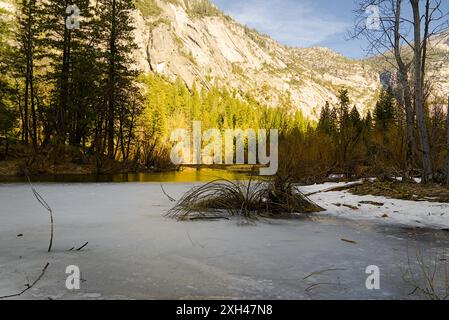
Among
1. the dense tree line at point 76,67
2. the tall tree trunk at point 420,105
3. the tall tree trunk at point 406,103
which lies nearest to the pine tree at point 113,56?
the dense tree line at point 76,67

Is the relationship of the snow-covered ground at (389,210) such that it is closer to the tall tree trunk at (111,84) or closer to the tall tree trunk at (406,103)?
the tall tree trunk at (406,103)

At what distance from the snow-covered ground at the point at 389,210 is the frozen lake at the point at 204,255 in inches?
13.7

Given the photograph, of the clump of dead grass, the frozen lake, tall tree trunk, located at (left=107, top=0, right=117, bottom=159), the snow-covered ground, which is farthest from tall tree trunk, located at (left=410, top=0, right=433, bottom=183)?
tall tree trunk, located at (left=107, top=0, right=117, bottom=159)

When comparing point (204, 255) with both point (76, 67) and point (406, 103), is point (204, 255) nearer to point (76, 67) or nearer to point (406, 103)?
point (406, 103)

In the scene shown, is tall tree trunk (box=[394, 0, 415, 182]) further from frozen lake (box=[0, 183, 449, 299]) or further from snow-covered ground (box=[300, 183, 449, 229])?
frozen lake (box=[0, 183, 449, 299])

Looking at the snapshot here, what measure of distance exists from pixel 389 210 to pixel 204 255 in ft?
10.5

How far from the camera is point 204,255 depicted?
95.6 inches

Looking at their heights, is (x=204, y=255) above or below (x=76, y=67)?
below

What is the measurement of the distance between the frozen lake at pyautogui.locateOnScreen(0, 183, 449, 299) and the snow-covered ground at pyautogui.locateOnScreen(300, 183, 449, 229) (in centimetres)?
35

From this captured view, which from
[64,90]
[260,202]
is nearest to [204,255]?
[260,202]

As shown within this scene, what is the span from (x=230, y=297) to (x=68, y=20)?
17.1 metres

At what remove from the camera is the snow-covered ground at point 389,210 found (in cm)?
404

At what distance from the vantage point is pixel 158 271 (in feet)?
6.65
